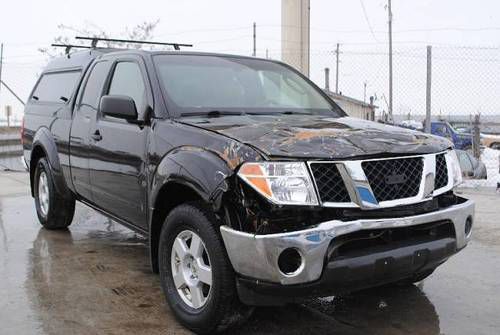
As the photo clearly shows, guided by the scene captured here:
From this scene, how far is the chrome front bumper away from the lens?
299cm

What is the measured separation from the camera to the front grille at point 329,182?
10.3ft

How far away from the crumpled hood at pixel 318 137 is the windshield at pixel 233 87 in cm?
28

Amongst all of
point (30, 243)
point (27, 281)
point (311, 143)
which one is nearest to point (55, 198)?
point (30, 243)

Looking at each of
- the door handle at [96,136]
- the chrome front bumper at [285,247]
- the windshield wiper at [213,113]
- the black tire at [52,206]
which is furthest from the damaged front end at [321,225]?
the black tire at [52,206]

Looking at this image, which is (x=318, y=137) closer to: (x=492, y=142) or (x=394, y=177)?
(x=394, y=177)

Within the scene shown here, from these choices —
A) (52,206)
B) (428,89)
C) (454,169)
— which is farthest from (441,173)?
(428,89)

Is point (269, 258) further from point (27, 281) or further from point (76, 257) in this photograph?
point (76, 257)

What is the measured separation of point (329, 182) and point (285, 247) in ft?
1.48

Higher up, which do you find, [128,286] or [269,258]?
[269,258]

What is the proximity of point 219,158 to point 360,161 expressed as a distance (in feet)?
2.65

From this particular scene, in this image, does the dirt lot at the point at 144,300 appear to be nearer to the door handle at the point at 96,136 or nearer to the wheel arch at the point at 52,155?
the wheel arch at the point at 52,155

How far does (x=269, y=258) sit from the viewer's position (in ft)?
9.90

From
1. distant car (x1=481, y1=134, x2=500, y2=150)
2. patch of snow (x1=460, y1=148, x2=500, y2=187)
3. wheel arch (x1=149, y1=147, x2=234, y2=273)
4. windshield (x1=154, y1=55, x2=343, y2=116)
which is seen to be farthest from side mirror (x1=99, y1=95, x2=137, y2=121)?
distant car (x1=481, y1=134, x2=500, y2=150)

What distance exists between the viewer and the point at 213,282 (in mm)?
3314
